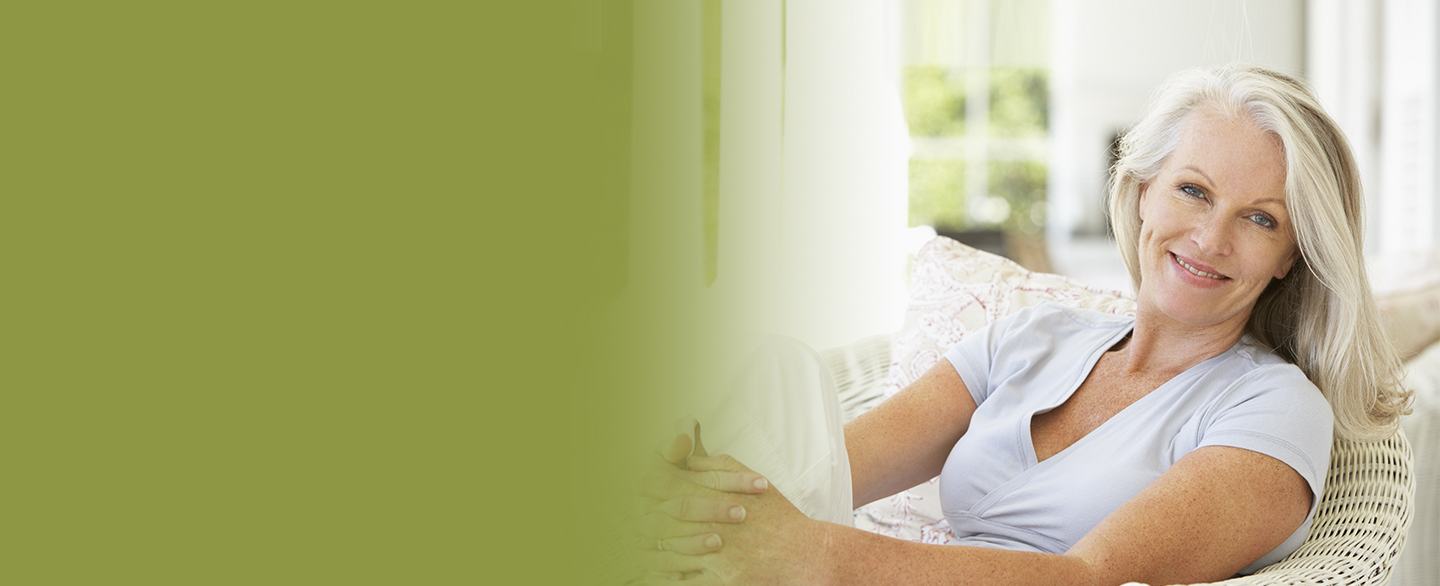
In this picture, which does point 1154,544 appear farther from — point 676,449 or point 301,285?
point 301,285

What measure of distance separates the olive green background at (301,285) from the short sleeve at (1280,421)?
0.74m

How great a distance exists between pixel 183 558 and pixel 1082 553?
0.72 m

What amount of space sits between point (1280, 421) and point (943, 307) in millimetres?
614

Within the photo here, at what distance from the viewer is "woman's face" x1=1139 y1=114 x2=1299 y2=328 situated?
90 cm

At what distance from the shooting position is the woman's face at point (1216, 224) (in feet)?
2.96

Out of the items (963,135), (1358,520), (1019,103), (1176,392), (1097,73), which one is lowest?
(1358,520)

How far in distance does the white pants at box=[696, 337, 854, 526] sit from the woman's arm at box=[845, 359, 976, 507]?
16.1 inches

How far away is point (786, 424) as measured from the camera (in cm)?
55

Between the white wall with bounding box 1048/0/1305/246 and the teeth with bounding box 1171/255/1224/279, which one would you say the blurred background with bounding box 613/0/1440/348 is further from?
the teeth with bounding box 1171/255/1224/279

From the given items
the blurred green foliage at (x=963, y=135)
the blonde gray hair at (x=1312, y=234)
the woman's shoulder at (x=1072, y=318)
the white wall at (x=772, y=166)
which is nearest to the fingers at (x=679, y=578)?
the white wall at (x=772, y=166)

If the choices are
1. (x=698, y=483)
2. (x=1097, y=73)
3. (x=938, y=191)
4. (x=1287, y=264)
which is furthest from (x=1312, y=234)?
(x=938, y=191)

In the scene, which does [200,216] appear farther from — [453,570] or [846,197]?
[846,197]

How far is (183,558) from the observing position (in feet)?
0.84

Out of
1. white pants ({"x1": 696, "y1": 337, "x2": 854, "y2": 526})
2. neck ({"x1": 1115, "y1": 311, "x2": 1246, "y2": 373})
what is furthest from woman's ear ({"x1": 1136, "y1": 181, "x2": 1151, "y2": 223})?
white pants ({"x1": 696, "y1": 337, "x2": 854, "y2": 526})
